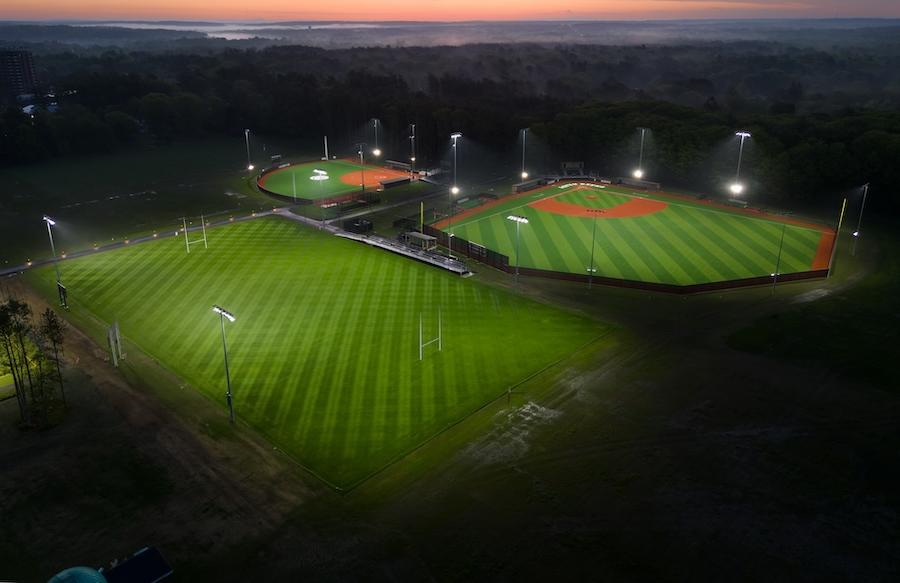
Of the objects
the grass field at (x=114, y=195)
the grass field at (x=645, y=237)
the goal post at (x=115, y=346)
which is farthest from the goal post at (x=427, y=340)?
the grass field at (x=114, y=195)

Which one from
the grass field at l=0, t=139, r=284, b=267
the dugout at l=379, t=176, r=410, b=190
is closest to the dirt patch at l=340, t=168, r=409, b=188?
the dugout at l=379, t=176, r=410, b=190

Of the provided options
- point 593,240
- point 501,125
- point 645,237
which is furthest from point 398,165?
point 645,237

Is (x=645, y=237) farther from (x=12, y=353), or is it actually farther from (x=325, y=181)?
(x=12, y=353)

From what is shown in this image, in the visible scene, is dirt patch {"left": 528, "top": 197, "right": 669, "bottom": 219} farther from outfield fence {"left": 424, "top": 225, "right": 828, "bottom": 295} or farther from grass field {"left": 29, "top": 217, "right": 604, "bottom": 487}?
grass field {"left": 29, "top": 217, "right": 604, "bottom": 487}

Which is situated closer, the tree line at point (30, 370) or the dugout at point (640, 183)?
the tree line at point (30, 370)

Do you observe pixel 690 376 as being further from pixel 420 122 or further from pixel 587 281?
pixel 420 122

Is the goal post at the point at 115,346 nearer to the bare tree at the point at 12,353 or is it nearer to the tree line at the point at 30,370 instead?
the tree line at the point at 30,370
